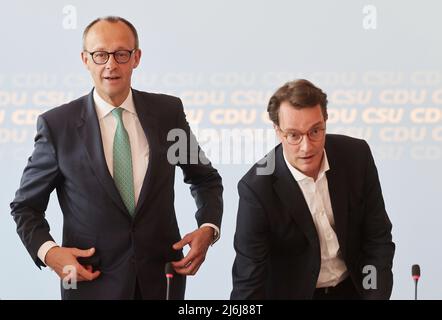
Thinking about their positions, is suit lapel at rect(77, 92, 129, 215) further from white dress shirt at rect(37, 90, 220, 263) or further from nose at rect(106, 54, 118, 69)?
nose at rect(106, 54, 118, 69)

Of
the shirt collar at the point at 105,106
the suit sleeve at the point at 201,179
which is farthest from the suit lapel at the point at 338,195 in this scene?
the shirt collar at the point at 105,106

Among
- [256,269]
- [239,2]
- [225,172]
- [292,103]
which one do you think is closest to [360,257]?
[256,269]

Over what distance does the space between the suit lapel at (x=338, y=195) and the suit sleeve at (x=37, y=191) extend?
0.84 metres

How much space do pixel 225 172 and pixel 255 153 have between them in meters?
0.17

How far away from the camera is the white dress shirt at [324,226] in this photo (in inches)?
100

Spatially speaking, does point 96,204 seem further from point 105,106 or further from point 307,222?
point 307,222

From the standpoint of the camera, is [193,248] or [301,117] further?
[193,248]

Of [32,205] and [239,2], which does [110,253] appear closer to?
[32,205]

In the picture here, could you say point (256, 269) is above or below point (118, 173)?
below

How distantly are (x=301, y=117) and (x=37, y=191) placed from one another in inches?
33.1

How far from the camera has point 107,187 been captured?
253 cm

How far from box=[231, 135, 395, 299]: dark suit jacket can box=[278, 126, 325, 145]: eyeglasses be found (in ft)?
0.42

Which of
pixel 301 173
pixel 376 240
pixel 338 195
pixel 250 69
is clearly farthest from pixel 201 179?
pixel 250 69

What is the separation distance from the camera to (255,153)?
12.2 feet
